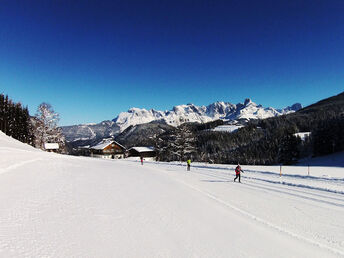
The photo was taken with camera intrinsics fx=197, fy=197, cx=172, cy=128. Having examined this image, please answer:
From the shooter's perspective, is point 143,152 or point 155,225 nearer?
point 155,225

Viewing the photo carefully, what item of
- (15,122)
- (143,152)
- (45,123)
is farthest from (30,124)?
(143,152)

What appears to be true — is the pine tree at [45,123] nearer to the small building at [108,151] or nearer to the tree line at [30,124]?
the tree line at [30,124]

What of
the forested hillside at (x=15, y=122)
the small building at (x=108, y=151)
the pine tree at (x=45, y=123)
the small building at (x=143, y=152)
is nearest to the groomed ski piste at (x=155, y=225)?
the pine tree at (x=45, y=123)

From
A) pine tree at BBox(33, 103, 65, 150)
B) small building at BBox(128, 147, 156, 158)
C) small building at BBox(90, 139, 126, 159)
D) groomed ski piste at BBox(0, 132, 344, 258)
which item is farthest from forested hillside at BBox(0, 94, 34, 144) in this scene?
groomed ski piste at BBox(0, 132, 344, 258)

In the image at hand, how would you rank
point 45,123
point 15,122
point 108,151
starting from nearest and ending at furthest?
point 45,123 → point 15,122 → point 108,151

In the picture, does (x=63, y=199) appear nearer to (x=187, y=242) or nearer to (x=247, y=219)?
(x=187, y=242)

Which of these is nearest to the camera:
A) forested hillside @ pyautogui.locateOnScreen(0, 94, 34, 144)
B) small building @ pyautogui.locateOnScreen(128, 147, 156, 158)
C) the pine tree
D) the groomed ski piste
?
the groomed ski piste

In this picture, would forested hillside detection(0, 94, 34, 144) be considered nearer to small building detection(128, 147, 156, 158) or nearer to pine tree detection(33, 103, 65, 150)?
pine tree detection(33, 103, 65, 150)

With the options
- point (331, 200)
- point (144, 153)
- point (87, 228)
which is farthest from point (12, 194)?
point (144, 153)

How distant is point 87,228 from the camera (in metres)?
5.55

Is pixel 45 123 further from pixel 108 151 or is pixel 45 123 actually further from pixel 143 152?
pixel 143 152

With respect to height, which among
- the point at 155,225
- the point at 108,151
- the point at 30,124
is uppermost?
the point at 30,124

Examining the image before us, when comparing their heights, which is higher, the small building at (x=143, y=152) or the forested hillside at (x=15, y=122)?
the forested hillside at (x=15, y=122)

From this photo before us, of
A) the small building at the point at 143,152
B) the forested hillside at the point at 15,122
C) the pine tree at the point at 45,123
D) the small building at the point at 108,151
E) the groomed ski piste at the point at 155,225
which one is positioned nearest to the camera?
the groomed ski piste at the point at 155,225
